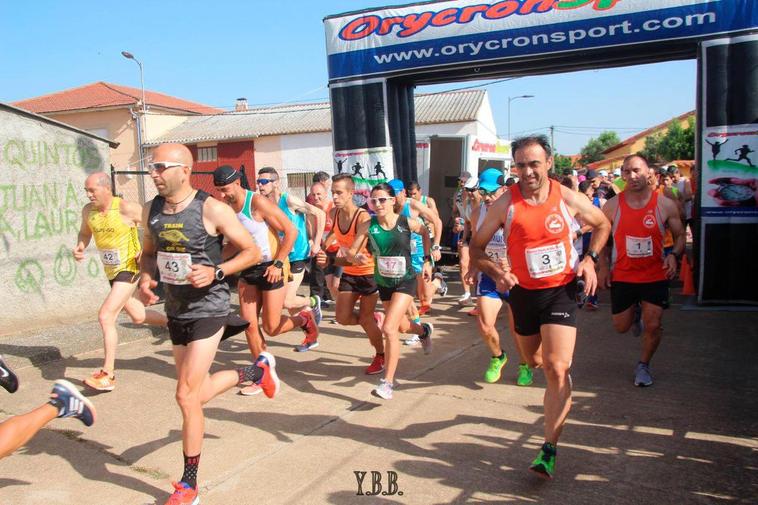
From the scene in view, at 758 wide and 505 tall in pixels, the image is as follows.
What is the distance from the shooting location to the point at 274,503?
364cm

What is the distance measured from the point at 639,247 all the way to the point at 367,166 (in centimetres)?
610

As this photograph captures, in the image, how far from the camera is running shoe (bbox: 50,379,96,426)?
3617 mm

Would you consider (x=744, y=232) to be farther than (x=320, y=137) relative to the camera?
No

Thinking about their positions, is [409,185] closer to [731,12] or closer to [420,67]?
[420,67]

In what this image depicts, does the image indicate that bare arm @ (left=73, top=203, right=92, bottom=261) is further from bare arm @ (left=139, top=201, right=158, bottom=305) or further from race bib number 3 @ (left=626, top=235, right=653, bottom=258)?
race bib number 3 @ (left=626, top=235, right=653, bottom=258)

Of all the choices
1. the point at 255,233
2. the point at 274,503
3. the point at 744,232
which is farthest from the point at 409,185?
the point at 274,503

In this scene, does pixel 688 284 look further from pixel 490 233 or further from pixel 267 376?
pixel 267 376

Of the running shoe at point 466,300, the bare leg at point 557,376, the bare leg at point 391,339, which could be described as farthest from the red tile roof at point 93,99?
the bare leg at point 557,376

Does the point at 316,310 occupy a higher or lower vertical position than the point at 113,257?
lower

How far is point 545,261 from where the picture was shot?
13.3 ft

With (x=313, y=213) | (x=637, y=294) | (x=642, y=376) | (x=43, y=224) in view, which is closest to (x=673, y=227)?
(x=637, y=294)

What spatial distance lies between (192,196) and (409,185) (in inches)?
293

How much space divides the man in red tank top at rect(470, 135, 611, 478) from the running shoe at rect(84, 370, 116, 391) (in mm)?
3458

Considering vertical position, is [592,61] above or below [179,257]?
above
